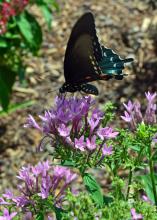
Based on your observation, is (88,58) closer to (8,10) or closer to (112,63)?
(112,63)

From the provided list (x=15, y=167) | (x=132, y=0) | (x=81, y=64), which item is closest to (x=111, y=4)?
(x=132, y=0)

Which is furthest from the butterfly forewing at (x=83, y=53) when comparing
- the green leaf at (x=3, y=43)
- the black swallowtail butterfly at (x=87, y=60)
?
the green leaf at (x=3, y=43)

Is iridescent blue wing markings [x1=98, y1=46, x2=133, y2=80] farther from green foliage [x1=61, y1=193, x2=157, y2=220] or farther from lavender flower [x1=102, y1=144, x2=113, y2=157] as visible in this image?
green foliage [x1=61, y1=193, x2=157, y2=220]

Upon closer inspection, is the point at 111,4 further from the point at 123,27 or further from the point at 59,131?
Result: the point at 59,131

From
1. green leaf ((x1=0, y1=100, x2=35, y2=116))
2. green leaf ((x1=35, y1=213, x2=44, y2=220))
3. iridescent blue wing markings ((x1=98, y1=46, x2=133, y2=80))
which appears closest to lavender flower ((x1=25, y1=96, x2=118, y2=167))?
green leaf ((x1=35, y1=213, x2=44, y2=220))

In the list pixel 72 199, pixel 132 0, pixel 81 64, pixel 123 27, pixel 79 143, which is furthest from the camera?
pixel 132 0

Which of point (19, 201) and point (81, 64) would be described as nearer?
point (19, 201)

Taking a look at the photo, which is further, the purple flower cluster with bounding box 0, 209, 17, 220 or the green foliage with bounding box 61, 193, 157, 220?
the purple flower cluster with bounding box 0, 209, 17, 220
